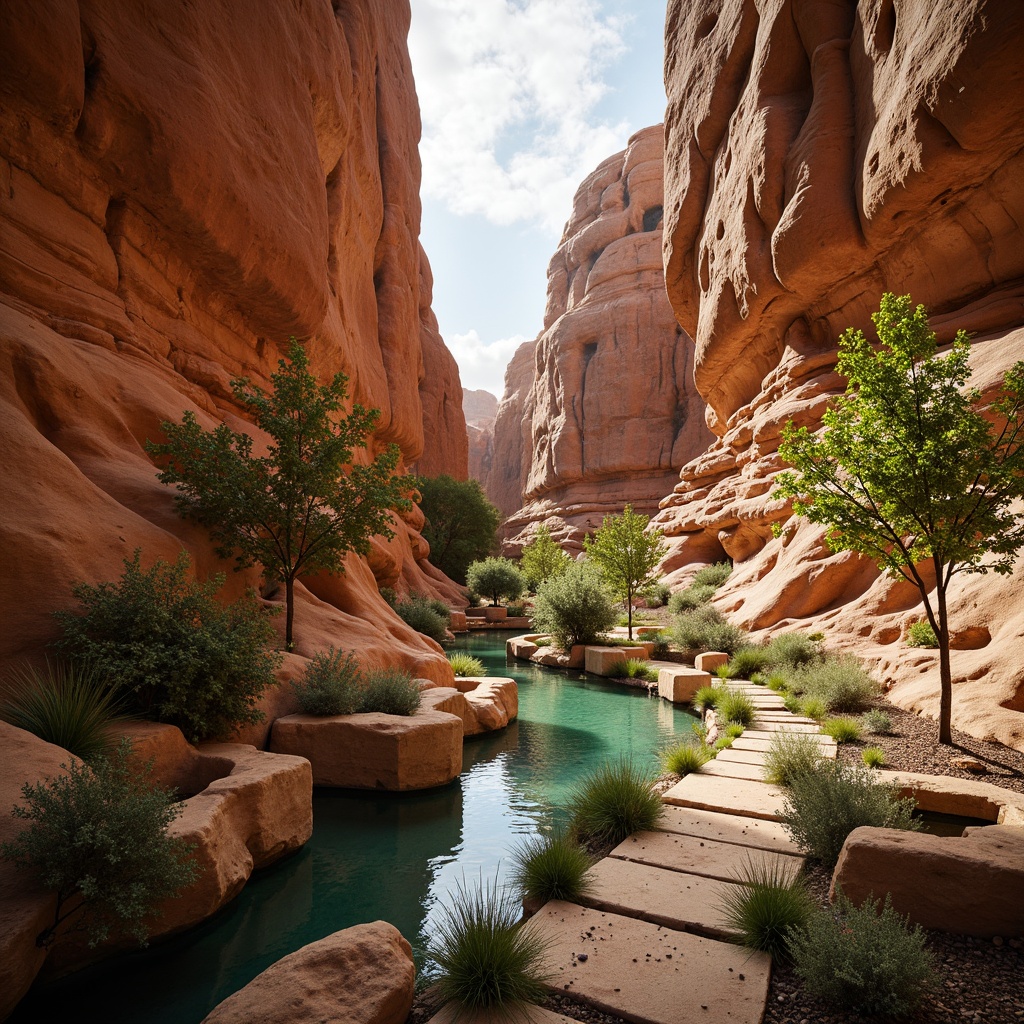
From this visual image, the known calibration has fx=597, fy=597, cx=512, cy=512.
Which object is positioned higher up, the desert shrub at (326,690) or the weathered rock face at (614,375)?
the weathered rock face at (614,375)

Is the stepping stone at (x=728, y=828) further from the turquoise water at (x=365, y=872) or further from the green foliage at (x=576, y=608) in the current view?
the green foliage at (x=576, y=608)

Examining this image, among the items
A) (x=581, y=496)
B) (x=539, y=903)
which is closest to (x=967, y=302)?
(x=539, y=903)

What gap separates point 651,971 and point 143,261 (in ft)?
40.8

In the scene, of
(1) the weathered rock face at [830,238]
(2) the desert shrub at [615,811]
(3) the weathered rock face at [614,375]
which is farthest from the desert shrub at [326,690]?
(3) the weathered rock face at [614,375]

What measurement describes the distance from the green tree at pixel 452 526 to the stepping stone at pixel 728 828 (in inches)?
1384

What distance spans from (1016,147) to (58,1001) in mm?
20282

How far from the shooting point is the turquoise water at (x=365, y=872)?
12.2ft

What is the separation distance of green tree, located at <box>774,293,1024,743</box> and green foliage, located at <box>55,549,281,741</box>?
7119 mm

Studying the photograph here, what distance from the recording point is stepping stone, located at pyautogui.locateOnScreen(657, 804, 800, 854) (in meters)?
4.93

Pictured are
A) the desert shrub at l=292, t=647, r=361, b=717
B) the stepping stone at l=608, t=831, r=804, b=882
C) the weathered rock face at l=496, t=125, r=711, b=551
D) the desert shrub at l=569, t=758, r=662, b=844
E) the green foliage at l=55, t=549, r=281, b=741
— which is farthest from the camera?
the weathered rock face at l=496, t=125, r=711, b=551

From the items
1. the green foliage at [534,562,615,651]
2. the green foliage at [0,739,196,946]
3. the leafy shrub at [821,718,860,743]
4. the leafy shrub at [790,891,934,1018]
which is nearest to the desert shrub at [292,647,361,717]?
the green foliage at [0,739,196,946]

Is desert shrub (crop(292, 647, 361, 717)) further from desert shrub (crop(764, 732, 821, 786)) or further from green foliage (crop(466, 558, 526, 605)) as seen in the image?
green foliage (crop(466, 558, 526, 605))

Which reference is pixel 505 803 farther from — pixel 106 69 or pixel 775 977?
pixel 106 69

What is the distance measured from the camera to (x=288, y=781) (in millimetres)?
5441
